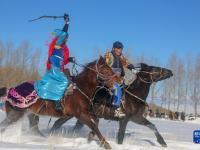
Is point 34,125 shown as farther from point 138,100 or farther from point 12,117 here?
point 138,100

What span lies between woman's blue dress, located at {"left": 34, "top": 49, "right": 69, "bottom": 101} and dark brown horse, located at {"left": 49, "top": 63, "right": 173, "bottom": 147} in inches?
42.8

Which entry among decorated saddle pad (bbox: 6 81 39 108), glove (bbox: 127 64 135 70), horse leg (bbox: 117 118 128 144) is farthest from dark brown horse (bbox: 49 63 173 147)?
decorated saddle pad (bbox: 6 81 39 108)

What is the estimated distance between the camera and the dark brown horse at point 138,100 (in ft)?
34.2

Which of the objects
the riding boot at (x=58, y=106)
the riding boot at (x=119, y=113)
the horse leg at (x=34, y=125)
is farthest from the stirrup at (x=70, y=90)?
the horse leg at (x=34, y=125)

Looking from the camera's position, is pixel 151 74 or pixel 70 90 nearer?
pixel 70 90

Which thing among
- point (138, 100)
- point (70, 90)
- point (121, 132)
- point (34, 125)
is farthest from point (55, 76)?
point (138, 100)

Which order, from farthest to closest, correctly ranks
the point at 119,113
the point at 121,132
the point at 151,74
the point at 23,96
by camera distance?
1. the point at 151,74
2. the point at 119,113
3. the point at 121,132
4. the point at 23,96

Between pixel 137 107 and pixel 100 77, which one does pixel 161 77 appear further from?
pixel 100 77

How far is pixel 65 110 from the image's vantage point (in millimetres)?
9414

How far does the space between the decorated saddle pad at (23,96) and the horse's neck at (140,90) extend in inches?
100

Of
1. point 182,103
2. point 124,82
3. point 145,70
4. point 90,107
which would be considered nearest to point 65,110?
point 90,107

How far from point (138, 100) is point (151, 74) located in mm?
936

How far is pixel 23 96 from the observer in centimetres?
999

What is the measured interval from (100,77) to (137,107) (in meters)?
1.72
